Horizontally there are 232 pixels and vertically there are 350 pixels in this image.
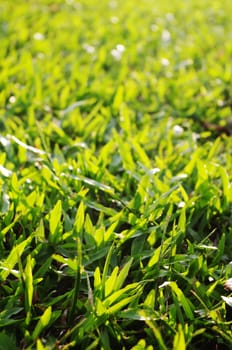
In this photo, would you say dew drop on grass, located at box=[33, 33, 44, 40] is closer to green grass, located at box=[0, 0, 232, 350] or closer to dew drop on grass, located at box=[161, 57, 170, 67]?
green grass, located at box=[0, 0, 232, 350]

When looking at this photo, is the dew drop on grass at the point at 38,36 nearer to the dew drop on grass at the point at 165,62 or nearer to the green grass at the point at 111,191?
the green grass at the point at 111,191

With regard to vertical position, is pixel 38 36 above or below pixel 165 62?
above

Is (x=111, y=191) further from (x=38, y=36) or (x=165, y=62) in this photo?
(x=38, y=36)

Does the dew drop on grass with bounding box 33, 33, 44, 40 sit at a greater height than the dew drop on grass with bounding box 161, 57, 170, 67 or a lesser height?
greater

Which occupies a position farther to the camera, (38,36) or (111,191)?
(38,36)

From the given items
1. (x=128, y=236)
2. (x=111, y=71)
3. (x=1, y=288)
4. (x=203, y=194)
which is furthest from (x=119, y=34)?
(x=1, y=288)

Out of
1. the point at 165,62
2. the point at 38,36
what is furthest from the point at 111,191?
the point at 38,36

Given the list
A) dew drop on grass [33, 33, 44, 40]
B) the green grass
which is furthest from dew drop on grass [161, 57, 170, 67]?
dew drop on grass [33, 33, 44, 40]

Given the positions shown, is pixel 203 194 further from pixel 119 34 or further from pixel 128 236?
pixel 119 34

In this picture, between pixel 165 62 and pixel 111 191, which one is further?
pixel 165 62

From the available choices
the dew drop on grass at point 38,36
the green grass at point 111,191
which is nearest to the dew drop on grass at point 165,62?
the green grass at point 111,191
